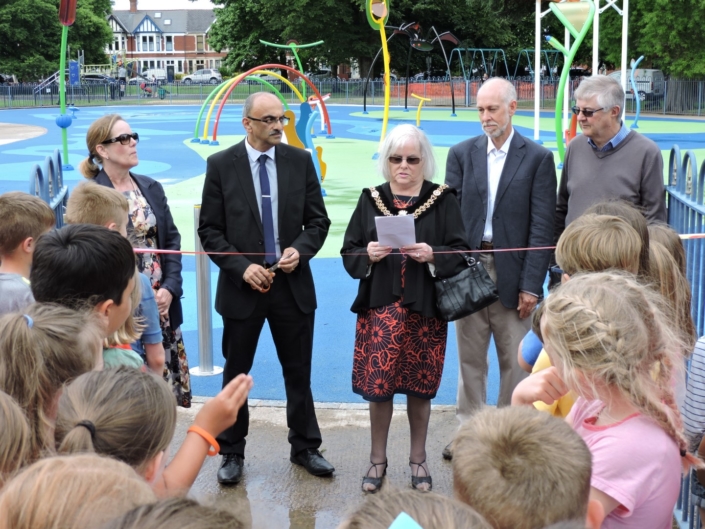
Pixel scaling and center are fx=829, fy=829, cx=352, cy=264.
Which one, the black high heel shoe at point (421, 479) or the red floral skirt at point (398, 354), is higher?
the red floral skirt at point (398, 354)

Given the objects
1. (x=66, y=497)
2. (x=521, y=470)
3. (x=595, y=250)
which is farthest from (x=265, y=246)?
(x=66, y=497)

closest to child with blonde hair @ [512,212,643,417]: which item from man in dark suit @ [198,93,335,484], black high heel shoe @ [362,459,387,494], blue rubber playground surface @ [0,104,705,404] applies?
black high heel shoe @ [362,459,387,494]

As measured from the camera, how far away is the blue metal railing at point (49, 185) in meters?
5.04

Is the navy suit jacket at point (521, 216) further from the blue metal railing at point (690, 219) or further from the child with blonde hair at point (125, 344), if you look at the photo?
the child with blonde hair at point (125, 344)

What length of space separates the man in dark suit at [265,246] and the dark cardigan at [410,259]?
0.26m

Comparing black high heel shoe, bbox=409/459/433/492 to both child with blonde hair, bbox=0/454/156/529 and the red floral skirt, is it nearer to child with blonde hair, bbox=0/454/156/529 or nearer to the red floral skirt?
the red floral skirt

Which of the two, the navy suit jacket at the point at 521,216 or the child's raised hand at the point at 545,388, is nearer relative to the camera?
the child's raised hand at the point at 545,388

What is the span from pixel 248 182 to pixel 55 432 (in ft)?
9.20

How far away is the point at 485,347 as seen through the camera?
5.08 meters

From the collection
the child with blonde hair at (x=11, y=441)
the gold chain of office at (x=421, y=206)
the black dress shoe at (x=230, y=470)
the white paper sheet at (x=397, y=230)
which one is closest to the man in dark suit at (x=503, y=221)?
the gold chain of office at (x=421, y=206)

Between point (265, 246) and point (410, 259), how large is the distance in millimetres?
841

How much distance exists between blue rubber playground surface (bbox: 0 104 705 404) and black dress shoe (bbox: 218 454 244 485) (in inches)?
49.8

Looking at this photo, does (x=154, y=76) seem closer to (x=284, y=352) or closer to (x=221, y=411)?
(x=284, y=352)

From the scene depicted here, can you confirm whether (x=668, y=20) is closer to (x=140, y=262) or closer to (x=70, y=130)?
(x=70, y=130)
